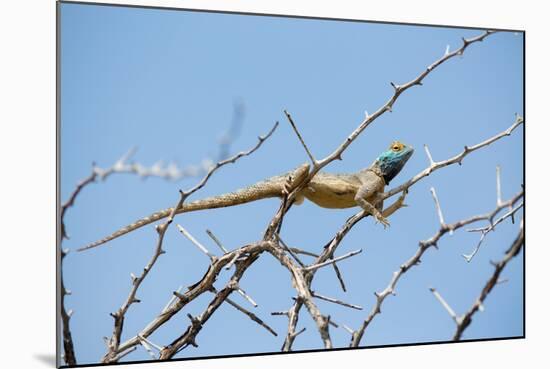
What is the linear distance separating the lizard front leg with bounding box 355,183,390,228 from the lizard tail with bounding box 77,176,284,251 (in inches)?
22.8

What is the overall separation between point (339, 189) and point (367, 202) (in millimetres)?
198

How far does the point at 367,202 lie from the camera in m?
5.60

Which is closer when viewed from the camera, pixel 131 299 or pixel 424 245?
pixel 424 245

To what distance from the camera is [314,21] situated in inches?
216

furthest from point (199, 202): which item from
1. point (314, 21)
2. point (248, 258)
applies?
point (314, 21)

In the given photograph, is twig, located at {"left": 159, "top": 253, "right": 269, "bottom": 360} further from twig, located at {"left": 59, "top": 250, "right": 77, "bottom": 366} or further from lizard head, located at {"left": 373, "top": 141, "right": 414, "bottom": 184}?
lizard head, located at {"left": 373, "top": 141, "right": 414, "bottom": 184}

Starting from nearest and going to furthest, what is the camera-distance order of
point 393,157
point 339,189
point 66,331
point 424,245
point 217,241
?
1. point 424,245
2. point 66,331
3. point 217,241
4. point 339,189
5. point 393,157

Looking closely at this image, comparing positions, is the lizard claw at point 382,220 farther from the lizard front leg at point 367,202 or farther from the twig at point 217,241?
the twig at point 217,241

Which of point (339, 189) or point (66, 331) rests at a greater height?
point (339, 189)

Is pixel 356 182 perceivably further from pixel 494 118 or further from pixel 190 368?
pixel 190 368

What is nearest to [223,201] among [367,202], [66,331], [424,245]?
[367,202]

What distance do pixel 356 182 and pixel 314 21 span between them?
1.06 metres

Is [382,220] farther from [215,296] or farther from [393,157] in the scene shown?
[215,296]

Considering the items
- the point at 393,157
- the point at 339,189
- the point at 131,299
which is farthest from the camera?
the point at 393,157
